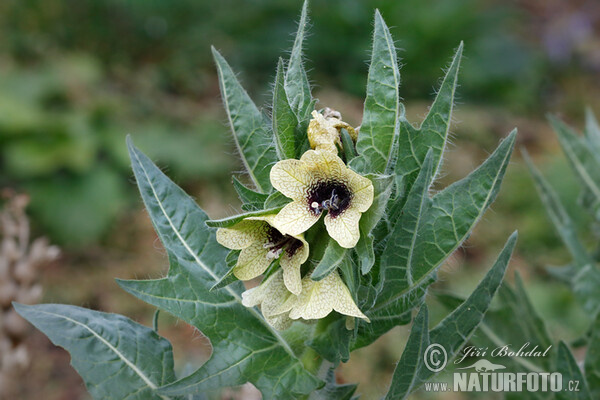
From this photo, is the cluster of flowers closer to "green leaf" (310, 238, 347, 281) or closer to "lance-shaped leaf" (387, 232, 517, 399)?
"green leaf" (310, 238, 347, 281)

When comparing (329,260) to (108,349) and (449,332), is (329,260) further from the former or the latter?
(108,349)

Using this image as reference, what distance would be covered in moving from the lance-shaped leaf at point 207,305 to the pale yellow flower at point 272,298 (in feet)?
0.33

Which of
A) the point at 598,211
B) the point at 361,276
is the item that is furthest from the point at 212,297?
the point at 598,211

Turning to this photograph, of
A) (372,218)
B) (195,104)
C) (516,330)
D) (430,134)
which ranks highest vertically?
(430,134)

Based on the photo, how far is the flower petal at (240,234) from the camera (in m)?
0.99

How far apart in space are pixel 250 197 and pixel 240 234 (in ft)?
0.27

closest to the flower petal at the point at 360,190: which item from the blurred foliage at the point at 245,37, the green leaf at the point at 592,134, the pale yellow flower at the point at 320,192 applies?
the pale yellow flower at the point at 320,192

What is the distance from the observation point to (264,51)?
21.3 feet

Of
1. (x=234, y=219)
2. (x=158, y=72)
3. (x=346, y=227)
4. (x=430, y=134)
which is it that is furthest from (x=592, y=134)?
(x=158, y=72)

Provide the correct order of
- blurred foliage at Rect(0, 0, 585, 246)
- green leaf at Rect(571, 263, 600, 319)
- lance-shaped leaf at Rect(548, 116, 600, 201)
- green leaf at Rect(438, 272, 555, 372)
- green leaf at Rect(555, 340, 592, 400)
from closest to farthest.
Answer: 1. green leaf at Rect(555, 340, 592, 400)
2. green leaf at Rect(438, 272, 555, 372)
3. green leaf at Rect(571, 263, 600, 319)
4. lance-shaped leaf at Rect(548, 116, 600, 201)
5. blurred foliage at Rect(0, 0, 585, 246)

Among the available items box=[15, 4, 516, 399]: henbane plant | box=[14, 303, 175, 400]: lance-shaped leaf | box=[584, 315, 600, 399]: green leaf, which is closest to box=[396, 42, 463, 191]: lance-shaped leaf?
box=[15, 4, 516, 399]: henbane plant

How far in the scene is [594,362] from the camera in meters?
1.45

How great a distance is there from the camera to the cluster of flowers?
942 millimetres

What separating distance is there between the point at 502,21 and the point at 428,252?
24.9 feet
